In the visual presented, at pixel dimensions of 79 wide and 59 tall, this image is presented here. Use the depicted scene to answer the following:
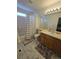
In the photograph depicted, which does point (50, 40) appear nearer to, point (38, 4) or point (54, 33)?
point (54, 33)

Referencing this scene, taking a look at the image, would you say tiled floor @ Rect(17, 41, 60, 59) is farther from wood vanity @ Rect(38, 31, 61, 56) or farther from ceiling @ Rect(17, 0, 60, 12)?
ceiling @ Rect(17, 0, 60, 12)

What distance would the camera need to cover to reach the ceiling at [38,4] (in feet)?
3.89

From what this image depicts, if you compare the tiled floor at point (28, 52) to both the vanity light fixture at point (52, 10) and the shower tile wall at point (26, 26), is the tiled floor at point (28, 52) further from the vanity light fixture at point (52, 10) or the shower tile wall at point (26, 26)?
the vanity light fixture at point (52, 10)

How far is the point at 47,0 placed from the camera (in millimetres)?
1334

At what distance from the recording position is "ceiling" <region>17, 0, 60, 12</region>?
1186 mm

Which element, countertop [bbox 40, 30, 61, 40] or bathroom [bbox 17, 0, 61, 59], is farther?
countertop [bbox 40, 30, 61, 40]

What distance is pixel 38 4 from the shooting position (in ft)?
4.27

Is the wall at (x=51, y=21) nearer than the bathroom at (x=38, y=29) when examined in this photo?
No

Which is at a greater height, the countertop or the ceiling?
the ceiling

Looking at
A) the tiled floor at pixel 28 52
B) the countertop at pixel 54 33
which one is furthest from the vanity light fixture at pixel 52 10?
Result: the tiled floor at pixel 28 52

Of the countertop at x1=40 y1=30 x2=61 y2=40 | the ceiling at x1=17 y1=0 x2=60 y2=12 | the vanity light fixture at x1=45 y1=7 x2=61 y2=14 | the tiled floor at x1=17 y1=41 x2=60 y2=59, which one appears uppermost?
the ceiling at x1=17 y1=0 x2=60 y2=12

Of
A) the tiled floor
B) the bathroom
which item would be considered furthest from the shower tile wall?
the tiled floor

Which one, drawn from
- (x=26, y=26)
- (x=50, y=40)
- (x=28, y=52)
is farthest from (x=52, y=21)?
(x=28, y=52)
